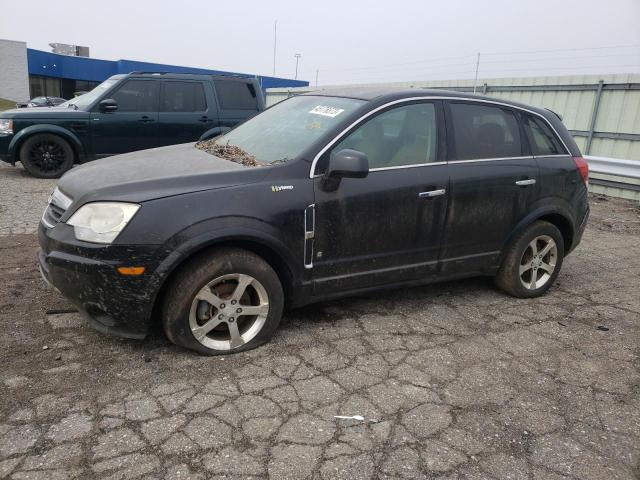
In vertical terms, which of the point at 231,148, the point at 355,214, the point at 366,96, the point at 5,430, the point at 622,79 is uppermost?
the point at 622,79

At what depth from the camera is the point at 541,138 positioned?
4.65 m

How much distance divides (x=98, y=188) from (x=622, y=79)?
1047 centimetres

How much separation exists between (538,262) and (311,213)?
2428mm

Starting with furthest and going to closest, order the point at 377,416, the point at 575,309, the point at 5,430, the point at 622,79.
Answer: the point at 622,79 < the point at 575,309 < the point at 377,416 < the point at 5,430

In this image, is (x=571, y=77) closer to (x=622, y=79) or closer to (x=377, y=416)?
(x=622, y=79)

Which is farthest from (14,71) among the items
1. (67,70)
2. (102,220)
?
(102,220)

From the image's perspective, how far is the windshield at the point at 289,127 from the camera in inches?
146

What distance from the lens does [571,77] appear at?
1112 centimetres

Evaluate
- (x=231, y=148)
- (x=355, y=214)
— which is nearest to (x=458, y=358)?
(x=355, y=214)

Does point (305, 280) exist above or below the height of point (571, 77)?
below

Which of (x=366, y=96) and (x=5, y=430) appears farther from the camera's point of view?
(x=366, y=96)

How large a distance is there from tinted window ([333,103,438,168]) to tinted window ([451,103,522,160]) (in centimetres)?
25

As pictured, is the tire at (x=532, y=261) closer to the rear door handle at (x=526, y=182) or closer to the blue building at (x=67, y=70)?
the rear door handle at (x=526, y=182)

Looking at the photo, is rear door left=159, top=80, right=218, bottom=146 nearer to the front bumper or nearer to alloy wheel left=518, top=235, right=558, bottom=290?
the front bumper
